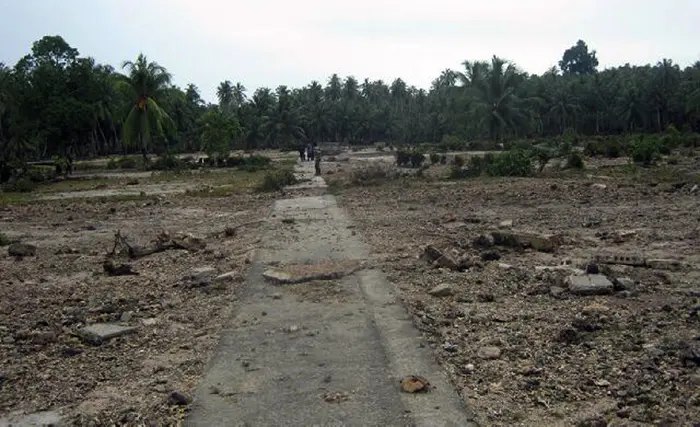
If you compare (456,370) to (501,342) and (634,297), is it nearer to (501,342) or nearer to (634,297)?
(501,342)

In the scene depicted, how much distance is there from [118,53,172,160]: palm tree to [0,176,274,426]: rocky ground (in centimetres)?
2777

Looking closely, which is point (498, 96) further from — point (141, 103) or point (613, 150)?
point (141, 103)

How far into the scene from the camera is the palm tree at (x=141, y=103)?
4225cm

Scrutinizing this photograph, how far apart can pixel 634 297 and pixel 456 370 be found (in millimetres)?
2965

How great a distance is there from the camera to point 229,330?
6684 millimetres

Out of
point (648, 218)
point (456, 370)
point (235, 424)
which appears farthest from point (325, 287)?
point (648, 218)

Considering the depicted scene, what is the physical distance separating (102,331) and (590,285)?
543 cm

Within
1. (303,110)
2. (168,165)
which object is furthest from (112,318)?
(303,110)

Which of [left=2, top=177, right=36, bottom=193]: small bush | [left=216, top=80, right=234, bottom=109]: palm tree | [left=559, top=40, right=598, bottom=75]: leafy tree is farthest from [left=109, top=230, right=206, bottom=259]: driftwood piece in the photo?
[left=559, top=40, right=598, bottom=75]: leafy tree

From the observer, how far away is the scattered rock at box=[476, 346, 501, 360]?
558 centimetres

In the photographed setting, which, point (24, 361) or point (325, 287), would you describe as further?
point (325, 287)

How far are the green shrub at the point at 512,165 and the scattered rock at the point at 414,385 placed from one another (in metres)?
20.4

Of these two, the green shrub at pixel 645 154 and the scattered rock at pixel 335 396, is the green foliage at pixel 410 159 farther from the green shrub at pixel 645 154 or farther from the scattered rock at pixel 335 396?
the scattered rock at pixel 335 396

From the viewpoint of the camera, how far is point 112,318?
292 inches
